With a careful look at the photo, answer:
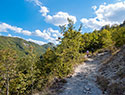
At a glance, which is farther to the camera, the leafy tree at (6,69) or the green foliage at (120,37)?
the green foliage at (120,37)

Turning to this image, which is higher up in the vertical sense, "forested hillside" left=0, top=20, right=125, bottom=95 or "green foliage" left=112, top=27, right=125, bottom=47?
"green foliage" left=112, top=27, right=125, bottom=47

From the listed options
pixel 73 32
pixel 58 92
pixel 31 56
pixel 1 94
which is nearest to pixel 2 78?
pixel 1 94

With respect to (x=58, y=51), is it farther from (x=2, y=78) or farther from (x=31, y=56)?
(x=2, y=78)

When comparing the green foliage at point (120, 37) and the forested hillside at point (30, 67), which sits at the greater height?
the green foliage at point (120, 37)

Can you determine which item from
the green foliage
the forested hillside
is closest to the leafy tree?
the forested hillside

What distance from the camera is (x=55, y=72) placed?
6.89 m

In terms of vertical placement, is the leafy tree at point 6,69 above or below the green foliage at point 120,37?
below

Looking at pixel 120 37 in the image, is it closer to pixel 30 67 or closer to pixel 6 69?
pixel 30 67

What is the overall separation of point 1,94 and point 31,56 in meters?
2.47

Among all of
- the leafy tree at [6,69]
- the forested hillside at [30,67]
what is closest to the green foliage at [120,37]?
the forested hillside at [30,67]

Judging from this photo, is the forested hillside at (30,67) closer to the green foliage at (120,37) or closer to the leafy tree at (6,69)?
the leafy tree at (6,69)

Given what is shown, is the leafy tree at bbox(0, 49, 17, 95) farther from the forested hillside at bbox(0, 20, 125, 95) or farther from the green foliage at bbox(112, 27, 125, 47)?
the green foliage at bbox(112, 27, 125, 47)

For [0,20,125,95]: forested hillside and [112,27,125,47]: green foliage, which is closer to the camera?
[0,20,125,95]: forested hillside

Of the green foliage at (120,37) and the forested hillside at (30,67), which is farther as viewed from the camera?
the green foliage at (120,37)
